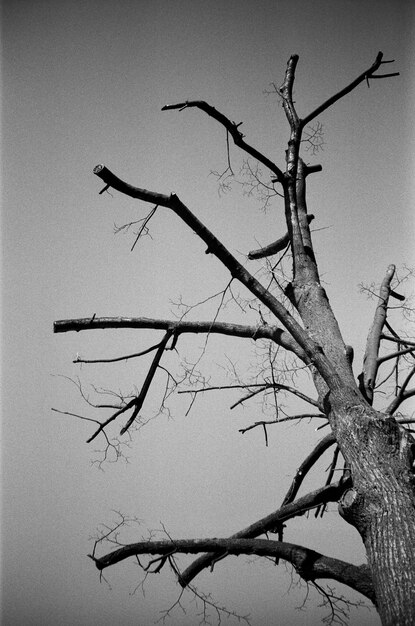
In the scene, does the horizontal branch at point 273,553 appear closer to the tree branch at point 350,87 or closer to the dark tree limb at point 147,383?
the dark tree limb at point 147,383

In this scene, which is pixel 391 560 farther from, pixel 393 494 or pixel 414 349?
pixel 414 349

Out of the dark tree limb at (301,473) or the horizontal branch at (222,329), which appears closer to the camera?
the horizontal branch at (222,329)

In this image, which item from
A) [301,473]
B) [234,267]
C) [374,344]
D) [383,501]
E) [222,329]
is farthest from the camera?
[374,344]

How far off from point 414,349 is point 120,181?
132 inches

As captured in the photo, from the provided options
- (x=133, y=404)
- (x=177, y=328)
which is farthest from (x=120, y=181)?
(x=133, y=404)

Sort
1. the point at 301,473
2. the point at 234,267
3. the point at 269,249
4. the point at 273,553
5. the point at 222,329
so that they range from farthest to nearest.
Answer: the point at 269,249, the point at 301,473, the point at 222,329, the point at 234,267, the point at 273,553

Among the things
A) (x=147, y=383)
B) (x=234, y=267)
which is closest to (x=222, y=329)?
(x=234, y=267)

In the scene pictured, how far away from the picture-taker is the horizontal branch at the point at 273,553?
3.51 metres

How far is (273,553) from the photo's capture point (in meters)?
3.86

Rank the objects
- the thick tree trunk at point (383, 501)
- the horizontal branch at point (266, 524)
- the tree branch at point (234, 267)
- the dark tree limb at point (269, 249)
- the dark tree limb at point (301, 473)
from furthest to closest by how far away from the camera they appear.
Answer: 1. the dark tree limb at point (269, 249)
2. the dark tree limb at point (301, 473)
3. the horizontal branch at point (266, 524)
4. the tree branch at point (234, 267)
5. the thick tree trunk at point (383, 501)

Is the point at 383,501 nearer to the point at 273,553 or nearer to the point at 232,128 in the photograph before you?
the point at 273,553

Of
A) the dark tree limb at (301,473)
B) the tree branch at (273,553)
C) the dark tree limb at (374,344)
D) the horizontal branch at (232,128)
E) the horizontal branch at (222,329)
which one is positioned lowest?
the tree branch at (273,553)

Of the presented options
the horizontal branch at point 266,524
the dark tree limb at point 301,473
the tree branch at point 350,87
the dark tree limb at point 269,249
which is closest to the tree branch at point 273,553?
the horizontal branch at point 266,524

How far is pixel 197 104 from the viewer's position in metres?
5.00
